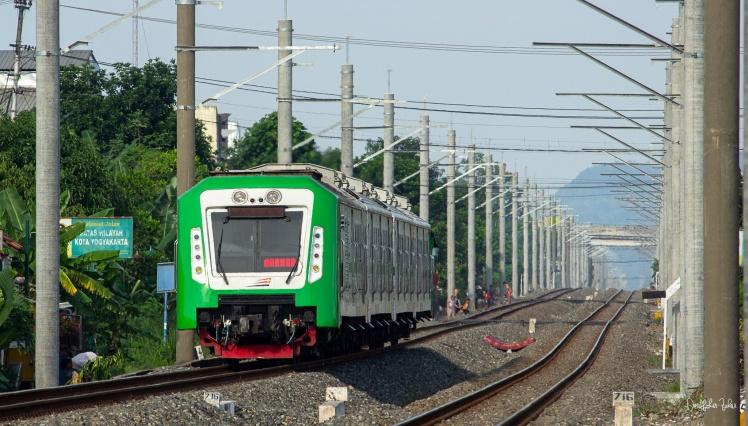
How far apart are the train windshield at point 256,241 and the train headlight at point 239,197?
22cm

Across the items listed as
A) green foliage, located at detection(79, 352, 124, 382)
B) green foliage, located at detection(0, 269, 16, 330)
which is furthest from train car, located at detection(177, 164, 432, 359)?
green foliage, located at detection(79, 352, 124, 382)

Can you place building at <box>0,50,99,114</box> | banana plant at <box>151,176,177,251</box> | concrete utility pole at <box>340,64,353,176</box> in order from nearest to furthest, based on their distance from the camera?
banana plant at <box>151,176,177,251</box>, concrete utility pole at <box>340,64,353,176</box>, building at <box>0,50,99,114</box>

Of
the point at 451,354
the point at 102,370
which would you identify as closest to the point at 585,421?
the point at 102,370

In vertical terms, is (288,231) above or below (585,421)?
above

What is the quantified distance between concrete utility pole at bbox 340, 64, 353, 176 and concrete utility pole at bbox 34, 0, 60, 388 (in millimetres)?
19199

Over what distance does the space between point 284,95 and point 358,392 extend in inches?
505

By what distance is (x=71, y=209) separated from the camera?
37.3 m

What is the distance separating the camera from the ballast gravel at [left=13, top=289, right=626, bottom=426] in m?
15.8

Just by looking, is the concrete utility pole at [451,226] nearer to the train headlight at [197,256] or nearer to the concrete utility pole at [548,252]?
the train headlight at [197,256]

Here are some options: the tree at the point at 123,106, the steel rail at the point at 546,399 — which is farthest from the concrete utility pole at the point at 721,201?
the tree at the point at 123,106

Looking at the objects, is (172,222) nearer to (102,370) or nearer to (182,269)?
(102,370)

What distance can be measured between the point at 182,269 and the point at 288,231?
6.07ft

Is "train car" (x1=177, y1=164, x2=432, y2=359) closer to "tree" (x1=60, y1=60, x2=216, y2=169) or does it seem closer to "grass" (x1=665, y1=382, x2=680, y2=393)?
"grass" (x1=665, y1=382, x2=680, y2=393)

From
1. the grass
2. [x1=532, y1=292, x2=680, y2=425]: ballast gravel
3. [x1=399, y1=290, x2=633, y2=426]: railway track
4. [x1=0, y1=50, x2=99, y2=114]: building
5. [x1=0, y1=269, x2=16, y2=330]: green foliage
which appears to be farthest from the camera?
[x1=0, y1=50, x2=99, y2=114]: building
